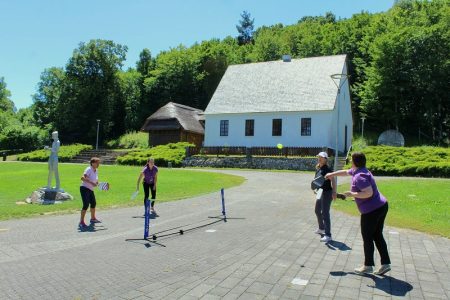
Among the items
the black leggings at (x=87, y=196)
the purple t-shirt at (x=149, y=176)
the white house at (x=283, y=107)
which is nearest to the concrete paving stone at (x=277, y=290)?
the black leggings at (x=87, y=196)

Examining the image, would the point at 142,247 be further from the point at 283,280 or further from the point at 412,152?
the point at 412,152

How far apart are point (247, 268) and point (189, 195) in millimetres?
11007

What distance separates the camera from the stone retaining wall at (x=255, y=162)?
103ft

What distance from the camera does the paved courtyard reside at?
5.72 meters

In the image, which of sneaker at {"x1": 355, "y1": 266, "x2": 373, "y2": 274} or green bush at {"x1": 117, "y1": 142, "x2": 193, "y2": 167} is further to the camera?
green bush at {"x1": 117, "y1": 142, "x2": 193, "y2": 167}

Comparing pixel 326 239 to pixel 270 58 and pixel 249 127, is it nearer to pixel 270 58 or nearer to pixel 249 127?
pixel 249 127

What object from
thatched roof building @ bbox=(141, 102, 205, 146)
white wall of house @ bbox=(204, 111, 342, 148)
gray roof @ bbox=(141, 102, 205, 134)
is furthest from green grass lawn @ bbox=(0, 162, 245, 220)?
gray roof @ bbox=(141, 102, 205, 134)

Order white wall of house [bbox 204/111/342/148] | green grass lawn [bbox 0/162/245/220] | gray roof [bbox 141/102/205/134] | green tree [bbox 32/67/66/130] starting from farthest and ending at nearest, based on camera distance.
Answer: green tree [bbox 32/67/66/130], gray roof [bbox 141/102/205/134], white wall of house [bbox 204/111/342/148], green grass lawn [bbox 0/162/245/220]

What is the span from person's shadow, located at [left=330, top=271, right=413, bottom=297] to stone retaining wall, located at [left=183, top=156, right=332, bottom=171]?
971 inches

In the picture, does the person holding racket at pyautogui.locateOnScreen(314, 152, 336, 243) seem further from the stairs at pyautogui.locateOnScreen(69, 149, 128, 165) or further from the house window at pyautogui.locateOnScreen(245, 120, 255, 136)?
the stairs at pyautogui.locateOnScreen(69, 149, 128, 165)

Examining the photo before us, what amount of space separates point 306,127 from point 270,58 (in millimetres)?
37358

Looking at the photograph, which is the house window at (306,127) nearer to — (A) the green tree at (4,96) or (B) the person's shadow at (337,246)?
(B) the person's shadow at (337,246)

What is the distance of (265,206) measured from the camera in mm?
14469

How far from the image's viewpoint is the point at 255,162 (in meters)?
33.6
